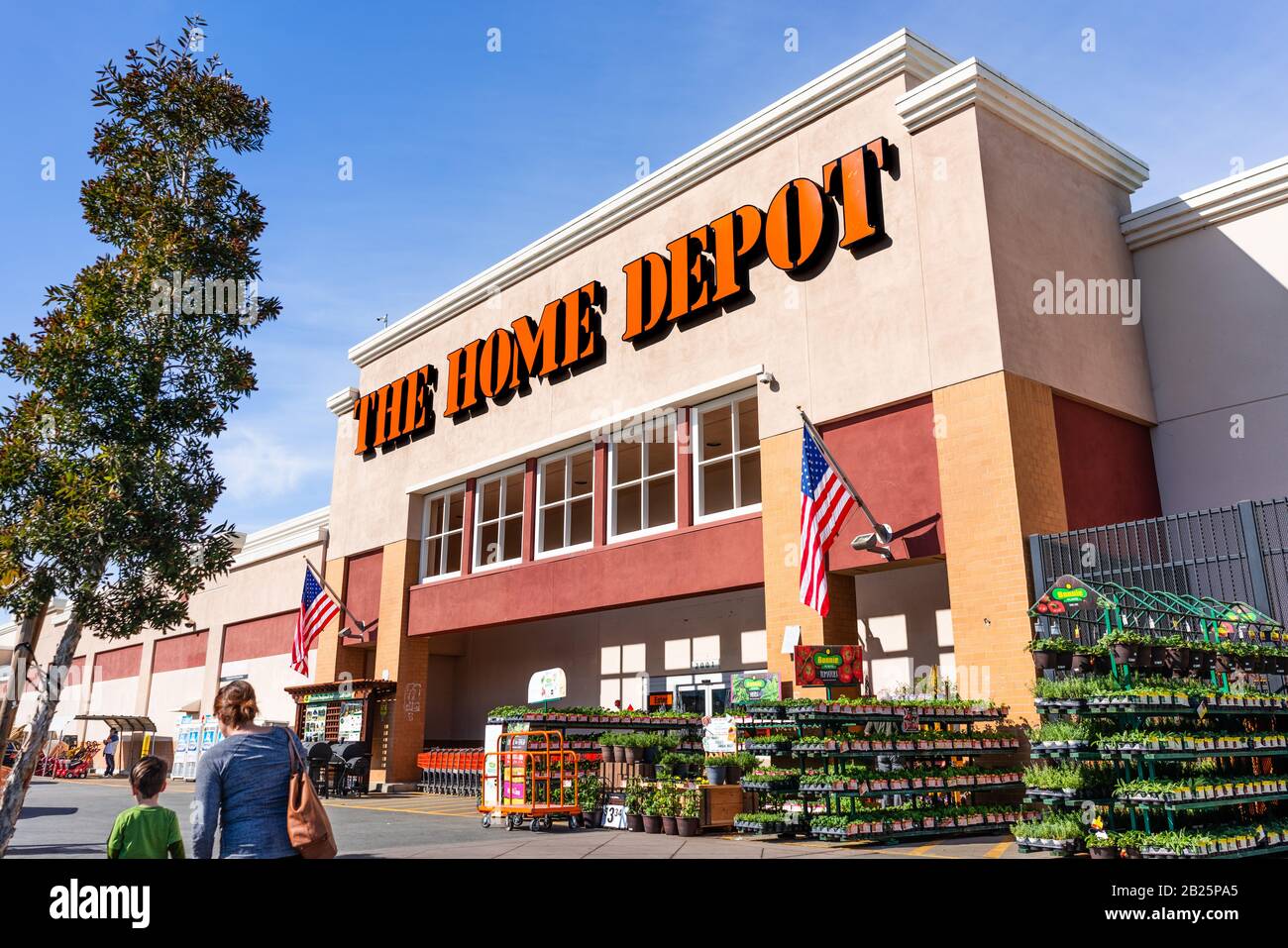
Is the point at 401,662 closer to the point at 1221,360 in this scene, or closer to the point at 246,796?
the point at 1221,360

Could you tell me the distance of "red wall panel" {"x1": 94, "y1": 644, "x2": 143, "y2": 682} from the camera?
4434cm

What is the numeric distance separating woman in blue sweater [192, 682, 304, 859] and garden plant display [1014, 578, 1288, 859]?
24.8 feet

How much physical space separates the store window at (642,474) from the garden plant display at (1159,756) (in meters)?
11.0

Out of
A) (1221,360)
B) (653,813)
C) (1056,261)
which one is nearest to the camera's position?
(653,813)

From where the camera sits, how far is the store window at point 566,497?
22.5 m

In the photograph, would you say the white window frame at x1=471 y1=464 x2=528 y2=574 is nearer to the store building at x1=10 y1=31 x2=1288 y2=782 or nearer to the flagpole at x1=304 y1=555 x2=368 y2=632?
the store building at x1=10 y1=31 x2=1288 y2=782

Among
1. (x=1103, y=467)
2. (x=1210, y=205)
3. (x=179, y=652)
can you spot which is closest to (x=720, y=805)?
(x=1103, y=467)

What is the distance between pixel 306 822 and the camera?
4836mm

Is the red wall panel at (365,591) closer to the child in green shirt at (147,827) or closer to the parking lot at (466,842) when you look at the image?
the parking lot at (466,842)

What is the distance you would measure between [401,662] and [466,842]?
543 inches

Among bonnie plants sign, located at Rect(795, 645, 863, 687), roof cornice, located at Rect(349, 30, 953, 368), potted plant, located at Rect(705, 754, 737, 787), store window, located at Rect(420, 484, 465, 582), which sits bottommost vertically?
potted plant, located at Rect(705, 754, 737, 787)

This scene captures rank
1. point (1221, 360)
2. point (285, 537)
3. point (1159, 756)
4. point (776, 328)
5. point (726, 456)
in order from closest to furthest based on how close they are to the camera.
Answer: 1. point (1159, 756)
2. point (1221, 360)
3. point (776, 328)
4. point (726, 456)
5. point (285, 537)

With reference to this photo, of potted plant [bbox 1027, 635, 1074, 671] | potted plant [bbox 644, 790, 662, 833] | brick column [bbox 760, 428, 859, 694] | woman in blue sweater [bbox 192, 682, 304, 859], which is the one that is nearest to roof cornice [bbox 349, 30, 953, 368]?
brick column [bbox 760, 428, 859, 694]
